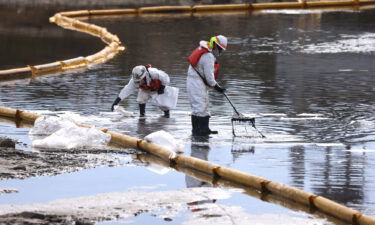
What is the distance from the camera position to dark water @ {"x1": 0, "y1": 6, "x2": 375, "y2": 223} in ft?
46.7

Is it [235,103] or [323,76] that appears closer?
[235,103]

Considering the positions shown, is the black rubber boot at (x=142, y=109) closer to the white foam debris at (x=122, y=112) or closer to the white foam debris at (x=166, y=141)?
the white foam debris at (x=122, y=112)

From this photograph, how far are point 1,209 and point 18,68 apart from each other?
12.5m

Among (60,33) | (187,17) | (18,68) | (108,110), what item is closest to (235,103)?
(108,110)

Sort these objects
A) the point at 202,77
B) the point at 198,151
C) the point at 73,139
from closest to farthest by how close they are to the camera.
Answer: the point at 198,151, the point at 73,139, the point at 202,77

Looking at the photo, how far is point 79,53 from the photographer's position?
87.1ft

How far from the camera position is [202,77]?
16031 millimetres

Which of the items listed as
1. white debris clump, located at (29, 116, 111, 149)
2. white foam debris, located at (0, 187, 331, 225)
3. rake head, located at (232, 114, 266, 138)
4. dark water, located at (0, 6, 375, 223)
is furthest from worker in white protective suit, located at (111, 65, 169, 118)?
white foam debris, located at (0, 187, 331, 225)

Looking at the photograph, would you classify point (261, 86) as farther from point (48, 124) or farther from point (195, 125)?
point (48, 124)

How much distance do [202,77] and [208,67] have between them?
220 mm

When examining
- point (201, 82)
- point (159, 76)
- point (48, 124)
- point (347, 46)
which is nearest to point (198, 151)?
point (201, 82)

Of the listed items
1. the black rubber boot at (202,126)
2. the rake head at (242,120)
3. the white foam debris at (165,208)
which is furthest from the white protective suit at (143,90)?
the white foam debris at (165,208)

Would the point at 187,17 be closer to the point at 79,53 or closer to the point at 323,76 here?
the point at 79,53

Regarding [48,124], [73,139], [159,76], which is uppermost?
[159,76]
